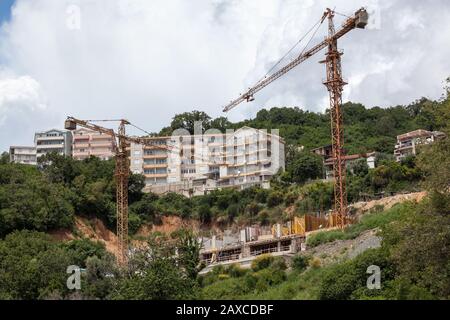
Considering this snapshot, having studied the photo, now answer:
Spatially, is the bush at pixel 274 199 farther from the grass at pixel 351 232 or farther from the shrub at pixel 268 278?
the shrub at pixel 268 278

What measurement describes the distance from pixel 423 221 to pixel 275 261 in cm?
1526

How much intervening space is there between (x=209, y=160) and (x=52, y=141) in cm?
2856

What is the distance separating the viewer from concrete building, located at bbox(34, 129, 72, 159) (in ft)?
374

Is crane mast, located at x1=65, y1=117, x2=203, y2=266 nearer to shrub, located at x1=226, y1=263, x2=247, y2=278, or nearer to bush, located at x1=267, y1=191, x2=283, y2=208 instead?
bush, located at x1=267, y1=191, x2=283, y2=208

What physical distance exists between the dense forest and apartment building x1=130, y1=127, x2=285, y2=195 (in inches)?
124

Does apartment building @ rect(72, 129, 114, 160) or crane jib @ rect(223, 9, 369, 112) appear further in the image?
apartment building @ rect(72, 129, 114, 160)

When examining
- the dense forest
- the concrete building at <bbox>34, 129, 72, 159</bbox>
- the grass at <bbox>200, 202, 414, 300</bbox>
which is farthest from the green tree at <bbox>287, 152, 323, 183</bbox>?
the concrete building at <bbox>34, 129, 72, 159</bbox>

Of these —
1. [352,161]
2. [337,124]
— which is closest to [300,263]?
[337,124]

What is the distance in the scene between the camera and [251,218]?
73188 mm

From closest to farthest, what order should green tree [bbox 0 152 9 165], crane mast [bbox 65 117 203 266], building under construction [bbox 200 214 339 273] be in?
building under construction [bbox 200 214 339 273] → crane mast [bbox 65 117 203 266] → green tree [bbox 0 152 9 165]

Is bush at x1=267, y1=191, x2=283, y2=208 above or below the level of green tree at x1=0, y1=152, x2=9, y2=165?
below

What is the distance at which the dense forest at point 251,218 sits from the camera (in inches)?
1142
